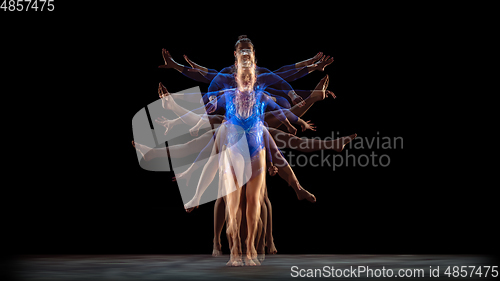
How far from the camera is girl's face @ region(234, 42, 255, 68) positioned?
608 cm

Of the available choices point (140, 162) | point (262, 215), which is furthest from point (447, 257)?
point (140, 162)

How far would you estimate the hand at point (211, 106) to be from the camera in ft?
20.7

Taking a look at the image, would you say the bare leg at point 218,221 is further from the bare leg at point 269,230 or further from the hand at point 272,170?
the hand at point 272,170

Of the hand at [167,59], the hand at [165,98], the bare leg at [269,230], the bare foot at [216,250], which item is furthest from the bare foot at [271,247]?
the hand at [167,59]

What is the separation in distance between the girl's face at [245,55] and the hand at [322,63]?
3.09ft

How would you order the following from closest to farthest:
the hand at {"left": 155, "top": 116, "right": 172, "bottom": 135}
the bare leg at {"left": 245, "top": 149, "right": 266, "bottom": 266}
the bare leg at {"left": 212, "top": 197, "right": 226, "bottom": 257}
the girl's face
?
the bare leg at {"left": 245, "top": 149, "right": 266, "bottom": 266}, the girl's face, the hand at {"left": 155, "top": 116, "right": 172, "bottom": 135}, the bare leg at {"left": 212, "top": 197, "right": 226, "bottom": 257}

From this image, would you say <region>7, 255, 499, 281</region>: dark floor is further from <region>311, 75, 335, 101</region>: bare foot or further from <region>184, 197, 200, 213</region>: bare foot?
<region>311, 75, 335, 101</region>: bare foot

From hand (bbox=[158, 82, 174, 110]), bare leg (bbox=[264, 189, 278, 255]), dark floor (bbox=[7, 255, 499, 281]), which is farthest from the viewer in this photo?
bare leg (bbox=[264, 189, 278, 255])

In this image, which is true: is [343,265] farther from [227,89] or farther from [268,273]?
[227,89]

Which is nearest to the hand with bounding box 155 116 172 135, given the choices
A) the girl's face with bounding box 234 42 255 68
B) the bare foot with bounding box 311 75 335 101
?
the girl's face with bounding box 234 42 255 68

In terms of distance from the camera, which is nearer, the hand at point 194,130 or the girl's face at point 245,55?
the girl's face at point 245,55

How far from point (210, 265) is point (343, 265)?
1351mm

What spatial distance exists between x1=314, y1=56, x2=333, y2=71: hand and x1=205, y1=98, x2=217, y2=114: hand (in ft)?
4.26

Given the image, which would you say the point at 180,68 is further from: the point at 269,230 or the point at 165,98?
the point at 269,230
